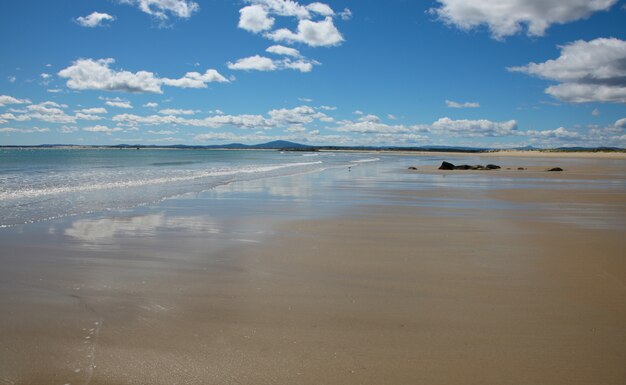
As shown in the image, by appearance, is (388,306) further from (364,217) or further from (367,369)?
(364,217)

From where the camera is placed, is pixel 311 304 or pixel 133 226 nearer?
pixel 311 304

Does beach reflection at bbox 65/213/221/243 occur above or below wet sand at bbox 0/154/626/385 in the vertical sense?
above

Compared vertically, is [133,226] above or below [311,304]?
above

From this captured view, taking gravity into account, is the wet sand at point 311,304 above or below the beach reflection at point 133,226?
below

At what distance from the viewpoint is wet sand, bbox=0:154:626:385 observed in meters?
3.72

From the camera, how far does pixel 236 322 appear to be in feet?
15.1

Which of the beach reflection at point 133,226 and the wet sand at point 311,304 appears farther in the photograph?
the beach reflection at point 133,226

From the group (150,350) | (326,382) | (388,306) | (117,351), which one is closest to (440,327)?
(388,306)

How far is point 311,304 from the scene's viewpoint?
513 centimetres

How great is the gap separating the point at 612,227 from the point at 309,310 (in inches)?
348

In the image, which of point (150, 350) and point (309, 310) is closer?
point (150, 350)

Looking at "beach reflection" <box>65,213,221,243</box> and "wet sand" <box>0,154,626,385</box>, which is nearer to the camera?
"wet sand" <box>0,154,626,385</box>

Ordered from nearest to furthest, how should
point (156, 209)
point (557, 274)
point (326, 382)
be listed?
→ point (326, 382) → point (557, 274) → point (156, 209)

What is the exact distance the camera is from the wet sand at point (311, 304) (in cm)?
372
